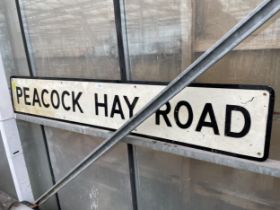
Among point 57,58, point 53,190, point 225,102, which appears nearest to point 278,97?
point 225,102

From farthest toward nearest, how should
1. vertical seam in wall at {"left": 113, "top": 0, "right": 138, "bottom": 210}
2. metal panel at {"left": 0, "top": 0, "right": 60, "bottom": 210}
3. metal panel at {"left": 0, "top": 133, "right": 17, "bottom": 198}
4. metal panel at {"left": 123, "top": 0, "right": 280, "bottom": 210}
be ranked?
metal panel at {"left": 0, "top": 133, "right": 17, "bottom": 198}
metal panel at {"left": 0, "top": 0, "right": 60, "bottom": 210}
vertical seam in wall at {"left": 113, "top": 0, "right": 138, "bottom": 210}
metal panel at {"left": 123, "top": 0, "right": 280, "bottom": 210}

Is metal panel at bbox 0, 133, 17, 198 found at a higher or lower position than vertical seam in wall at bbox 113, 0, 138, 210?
lower

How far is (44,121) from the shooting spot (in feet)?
4.37

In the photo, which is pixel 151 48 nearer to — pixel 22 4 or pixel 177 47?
pixel 177 47

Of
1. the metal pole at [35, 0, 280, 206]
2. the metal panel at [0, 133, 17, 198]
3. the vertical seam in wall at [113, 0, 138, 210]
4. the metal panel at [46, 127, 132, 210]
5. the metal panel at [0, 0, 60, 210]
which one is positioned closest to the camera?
the metal pole at [35, 0, 280, 206]

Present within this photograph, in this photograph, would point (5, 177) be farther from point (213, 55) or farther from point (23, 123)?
point (213, 55)

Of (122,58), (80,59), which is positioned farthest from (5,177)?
(122,58)

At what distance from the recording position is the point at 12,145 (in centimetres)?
160

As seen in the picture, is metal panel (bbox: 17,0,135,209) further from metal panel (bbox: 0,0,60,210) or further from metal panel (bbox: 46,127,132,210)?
metal panel (bbox: 0,0,60,210)

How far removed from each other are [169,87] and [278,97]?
367 mm

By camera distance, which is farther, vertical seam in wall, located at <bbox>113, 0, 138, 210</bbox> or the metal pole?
vertical seam in wall, located at <bbox>113, 0, 138, 210</bbox>

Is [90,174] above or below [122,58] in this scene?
below

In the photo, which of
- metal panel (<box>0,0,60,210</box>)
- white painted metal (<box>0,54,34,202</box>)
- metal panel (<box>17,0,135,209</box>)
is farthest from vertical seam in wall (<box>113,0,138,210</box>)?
white painted metal (<box>0,54,34,202</box>)

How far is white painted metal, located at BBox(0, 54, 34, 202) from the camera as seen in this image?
1475mm
